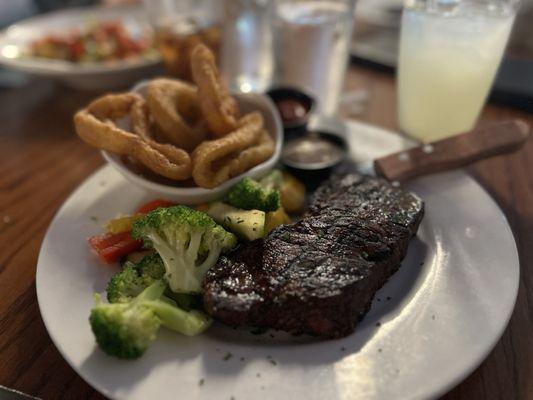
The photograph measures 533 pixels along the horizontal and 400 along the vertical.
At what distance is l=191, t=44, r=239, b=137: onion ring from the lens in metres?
2.56

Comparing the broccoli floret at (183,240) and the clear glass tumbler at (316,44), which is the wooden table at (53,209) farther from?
the broccoli floret at (183,240)

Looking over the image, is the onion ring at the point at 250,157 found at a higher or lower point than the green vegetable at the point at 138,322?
higher

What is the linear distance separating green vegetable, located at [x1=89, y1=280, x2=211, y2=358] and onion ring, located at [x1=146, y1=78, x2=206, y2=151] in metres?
1.02

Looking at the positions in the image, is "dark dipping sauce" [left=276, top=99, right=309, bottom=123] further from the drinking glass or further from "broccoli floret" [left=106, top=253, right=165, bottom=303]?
"broccoli floret" [left=106, top=253, right=165, bottom=303]

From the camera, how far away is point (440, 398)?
164 centimetres

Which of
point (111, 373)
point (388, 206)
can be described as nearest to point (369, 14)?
point (388, 206)

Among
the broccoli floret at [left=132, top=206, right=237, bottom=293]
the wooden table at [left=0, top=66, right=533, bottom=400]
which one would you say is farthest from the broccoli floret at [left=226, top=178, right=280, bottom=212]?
the wooden table at [left=0, top=66, right=533, bottom=400]

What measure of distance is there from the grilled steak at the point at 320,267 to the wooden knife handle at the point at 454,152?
298mm

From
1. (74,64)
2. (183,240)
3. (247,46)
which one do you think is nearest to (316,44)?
(247,46)

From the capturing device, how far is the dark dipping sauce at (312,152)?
108 inches

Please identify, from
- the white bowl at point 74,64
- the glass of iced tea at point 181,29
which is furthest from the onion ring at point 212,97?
the white bowl at point 74,64

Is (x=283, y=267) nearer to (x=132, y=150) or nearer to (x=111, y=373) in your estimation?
(x=111, y=373)

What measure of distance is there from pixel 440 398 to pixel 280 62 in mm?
2944

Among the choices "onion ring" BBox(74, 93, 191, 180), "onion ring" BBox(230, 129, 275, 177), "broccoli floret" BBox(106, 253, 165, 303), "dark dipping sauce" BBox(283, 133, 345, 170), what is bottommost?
"dark dipping sauce" BBox(283, 133, 345, 170)
